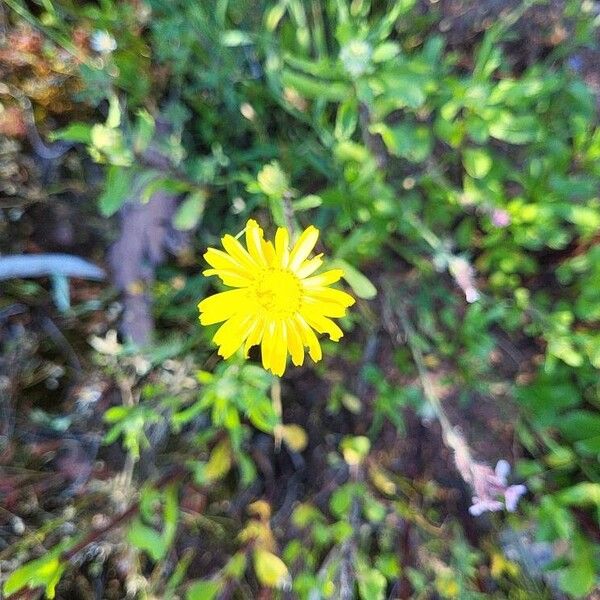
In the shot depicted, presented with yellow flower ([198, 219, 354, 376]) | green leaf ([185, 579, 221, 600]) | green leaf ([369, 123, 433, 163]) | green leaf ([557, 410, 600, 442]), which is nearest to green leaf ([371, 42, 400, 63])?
green leaf ([369, 123, 433, 163])

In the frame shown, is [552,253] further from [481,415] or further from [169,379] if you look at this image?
[169,379]

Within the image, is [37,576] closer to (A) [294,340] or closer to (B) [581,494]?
(A) [294,340]

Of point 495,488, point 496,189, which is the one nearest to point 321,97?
point 496,189

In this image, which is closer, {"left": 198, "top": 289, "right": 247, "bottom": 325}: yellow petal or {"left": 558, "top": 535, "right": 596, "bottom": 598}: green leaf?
{"left": 198, "top": 289, "right": 247, "bottom": 325}: yellow petal

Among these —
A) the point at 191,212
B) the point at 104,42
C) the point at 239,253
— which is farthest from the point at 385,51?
the point at 104,42

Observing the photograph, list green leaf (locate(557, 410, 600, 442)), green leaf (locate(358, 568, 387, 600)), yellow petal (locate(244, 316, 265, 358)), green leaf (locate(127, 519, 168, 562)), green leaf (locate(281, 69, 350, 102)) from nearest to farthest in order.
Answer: yellow petal (locate(244, 316, 265, 358))
green leaf (locate(281, 69, 350, 102))
green leaf (locate(127, 519, 168, 562))
green leaf (locate(358, 568, 387, 600))
green leaf (locate(557, 410, 600, 442))

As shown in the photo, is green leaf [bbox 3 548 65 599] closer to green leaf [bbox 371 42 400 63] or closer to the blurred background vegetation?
the blurred background vegetation
